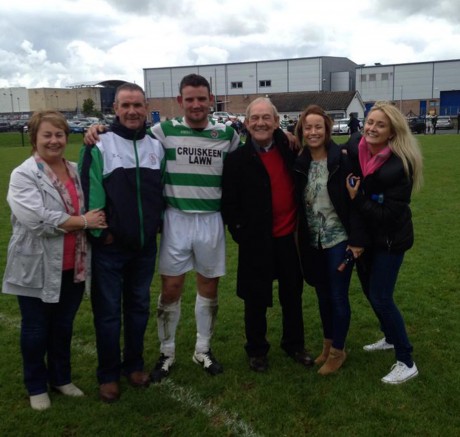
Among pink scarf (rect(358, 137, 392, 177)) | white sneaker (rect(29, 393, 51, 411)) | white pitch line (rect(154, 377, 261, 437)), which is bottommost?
white pitch line (rect(154, 377, 261, 437))

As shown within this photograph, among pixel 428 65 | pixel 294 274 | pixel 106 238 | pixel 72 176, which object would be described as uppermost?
pixel 428 65

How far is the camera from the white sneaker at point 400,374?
3986mm

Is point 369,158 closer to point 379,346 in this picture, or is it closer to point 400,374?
point 400,374

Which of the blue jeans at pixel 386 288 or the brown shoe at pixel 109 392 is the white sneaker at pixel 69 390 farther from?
the blue jeans at pixel 386 288

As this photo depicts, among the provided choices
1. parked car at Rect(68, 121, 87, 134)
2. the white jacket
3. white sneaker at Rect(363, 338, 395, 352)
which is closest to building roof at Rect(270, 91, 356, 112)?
parked car at Rect(68, 121, 87, 134)

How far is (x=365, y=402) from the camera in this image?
12.2 ft

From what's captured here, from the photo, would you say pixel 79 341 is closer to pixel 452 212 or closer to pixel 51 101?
pixel 452 212

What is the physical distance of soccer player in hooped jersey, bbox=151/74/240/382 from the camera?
12.7 feet

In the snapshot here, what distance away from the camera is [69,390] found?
12.6 feet

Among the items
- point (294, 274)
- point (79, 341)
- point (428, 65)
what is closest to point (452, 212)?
point (294, 274)

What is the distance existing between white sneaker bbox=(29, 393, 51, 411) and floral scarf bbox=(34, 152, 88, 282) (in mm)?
918

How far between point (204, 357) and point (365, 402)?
4.39 feet

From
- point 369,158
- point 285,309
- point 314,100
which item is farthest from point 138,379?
point 314,100

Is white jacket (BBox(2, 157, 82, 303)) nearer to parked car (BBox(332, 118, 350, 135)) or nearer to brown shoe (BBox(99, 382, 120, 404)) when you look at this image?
brown shoe (BBox(99, 382, 120, 404))
